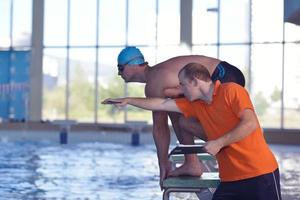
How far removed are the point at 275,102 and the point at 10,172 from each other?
13.2 meters

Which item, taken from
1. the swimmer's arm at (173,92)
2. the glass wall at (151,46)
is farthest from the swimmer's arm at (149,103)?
the glass wall at (151,46)

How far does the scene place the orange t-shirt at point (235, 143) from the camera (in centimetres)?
273

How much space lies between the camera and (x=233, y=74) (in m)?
3.69

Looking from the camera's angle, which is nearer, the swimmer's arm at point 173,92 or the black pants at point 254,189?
the black pants at point 254,189

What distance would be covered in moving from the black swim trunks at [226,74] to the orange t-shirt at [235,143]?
0.75 m

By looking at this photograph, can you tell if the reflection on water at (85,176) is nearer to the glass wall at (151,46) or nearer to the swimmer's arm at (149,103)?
the swimmer's arm at (149,103)

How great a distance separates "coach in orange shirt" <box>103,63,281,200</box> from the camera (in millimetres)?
2662

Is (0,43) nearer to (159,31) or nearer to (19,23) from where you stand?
(19,23)

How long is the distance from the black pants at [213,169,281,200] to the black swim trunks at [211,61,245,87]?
2.97 ft

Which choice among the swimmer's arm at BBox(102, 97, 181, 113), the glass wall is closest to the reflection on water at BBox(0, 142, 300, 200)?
the swimmer's arm at BBox(102, 97, 181, 113)

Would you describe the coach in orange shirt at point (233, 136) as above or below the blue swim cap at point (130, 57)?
below

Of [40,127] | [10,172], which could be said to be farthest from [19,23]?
[10,172]

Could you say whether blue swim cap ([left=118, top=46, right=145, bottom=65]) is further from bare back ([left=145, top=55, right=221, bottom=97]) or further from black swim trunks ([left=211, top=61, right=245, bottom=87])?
black swim trunks ([left=211, top=61, right=245, bottom=87])

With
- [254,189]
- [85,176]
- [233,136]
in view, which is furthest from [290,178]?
[233,136]
